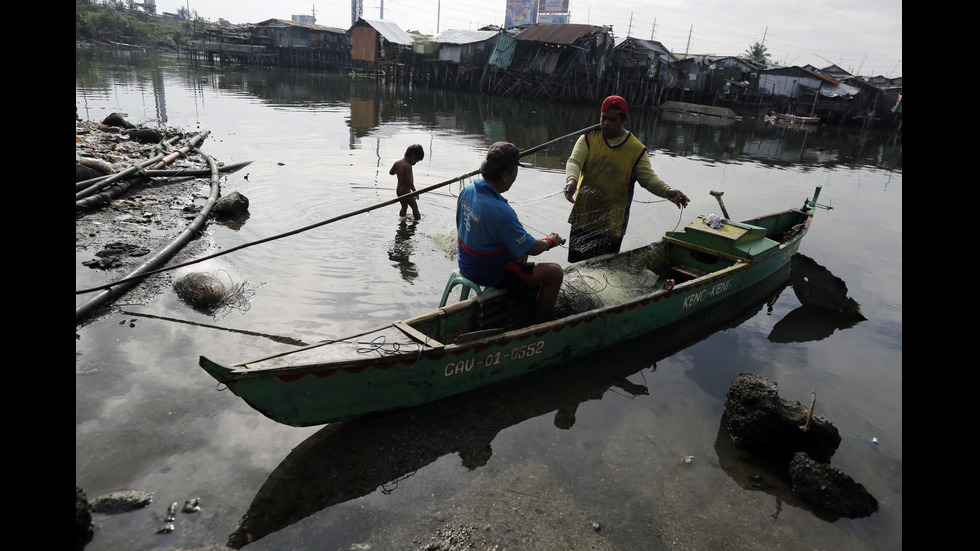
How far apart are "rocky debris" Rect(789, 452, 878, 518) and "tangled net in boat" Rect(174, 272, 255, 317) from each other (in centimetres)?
550

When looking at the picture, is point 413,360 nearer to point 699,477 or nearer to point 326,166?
point 699,477

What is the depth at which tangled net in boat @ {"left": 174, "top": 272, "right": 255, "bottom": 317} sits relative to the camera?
5531 millimetres

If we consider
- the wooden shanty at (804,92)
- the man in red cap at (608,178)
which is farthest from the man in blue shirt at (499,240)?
the wooden shanty at (804,92)

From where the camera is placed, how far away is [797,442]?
4.12m

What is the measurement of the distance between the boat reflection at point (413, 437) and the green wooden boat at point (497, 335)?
26 centimetres

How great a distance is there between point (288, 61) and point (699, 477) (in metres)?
56.0

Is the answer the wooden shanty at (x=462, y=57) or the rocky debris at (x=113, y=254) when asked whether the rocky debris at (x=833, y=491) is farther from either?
the wooden shanty at (x=462, y=57)

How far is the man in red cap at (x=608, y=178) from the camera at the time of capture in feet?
18.1

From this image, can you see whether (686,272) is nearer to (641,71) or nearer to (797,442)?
(797,442)

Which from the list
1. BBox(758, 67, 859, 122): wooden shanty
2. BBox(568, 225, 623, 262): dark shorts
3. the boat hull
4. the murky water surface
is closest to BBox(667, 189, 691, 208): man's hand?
BBox(568, 225, 623, 262): dark shorts

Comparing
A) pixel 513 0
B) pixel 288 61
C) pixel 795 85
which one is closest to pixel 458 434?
pixel 795 85

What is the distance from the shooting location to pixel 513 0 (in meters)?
61.1

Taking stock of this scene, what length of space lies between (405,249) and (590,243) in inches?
115

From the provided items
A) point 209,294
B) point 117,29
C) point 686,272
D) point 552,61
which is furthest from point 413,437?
point 117,29
